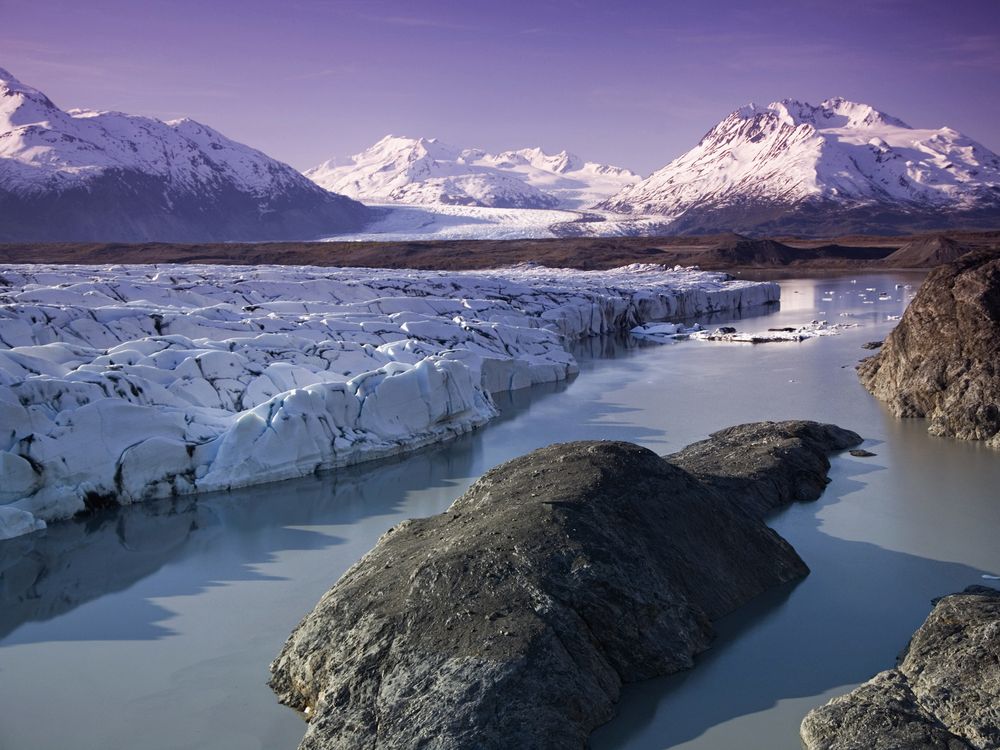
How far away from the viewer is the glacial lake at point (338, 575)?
4.19 meters

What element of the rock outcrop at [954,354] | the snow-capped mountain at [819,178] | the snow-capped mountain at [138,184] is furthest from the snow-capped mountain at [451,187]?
the rock outcrop at [954,354]

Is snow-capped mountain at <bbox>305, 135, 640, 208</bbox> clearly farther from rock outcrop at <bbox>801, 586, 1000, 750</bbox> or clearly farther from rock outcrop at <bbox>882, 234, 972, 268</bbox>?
rock outcrop at <bbox>801, 586, 1000, 750</bbox>

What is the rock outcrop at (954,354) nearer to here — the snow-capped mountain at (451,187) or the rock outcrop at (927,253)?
the rock outcrop at (927,253)

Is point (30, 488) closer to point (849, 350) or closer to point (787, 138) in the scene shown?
point (849, 350)

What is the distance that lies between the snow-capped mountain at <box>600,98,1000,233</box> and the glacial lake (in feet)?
287

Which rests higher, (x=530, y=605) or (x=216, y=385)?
(x=216, y=385)

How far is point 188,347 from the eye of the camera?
1063cm

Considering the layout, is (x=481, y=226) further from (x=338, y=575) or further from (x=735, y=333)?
(x=338, y=575)

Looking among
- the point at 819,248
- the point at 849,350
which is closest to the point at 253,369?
the point at 849,350

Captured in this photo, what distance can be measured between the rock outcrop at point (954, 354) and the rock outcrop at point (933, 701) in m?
5.57

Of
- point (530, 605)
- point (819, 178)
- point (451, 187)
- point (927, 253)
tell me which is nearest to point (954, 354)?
point (530, 605)

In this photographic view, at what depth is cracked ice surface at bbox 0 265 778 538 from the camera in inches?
304

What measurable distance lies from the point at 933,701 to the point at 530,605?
1668 millimetres

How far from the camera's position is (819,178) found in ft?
364
